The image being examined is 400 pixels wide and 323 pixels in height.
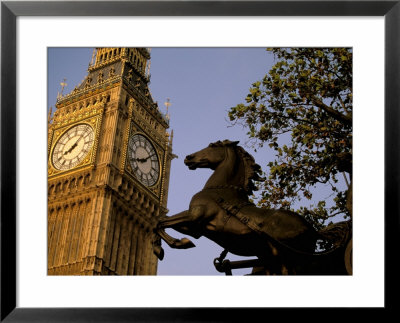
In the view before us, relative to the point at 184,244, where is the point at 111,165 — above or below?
above

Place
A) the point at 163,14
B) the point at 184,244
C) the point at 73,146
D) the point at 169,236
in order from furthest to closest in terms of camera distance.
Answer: the point at 73,146 → the point at 169,236 → the point at 184,244 → the point at 163,14

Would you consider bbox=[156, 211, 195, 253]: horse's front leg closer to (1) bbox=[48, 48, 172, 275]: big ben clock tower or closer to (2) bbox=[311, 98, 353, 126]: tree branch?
(2) bbox=[311, 98, 353, 126]: tree branch

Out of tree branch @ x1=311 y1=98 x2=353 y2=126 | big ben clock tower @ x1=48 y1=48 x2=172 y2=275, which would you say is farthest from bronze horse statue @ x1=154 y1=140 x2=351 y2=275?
big ben clock tower @ x1=48 y1=48 x2=172 y2=275

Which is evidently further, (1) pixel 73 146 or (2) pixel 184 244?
(1) pixel 73 146

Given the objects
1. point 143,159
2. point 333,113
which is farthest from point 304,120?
point 143,159

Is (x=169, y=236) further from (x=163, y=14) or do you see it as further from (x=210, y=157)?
(x=163, y=14)

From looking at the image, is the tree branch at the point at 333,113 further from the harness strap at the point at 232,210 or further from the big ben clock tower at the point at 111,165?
the big ben clock tower at the point at 111,165
